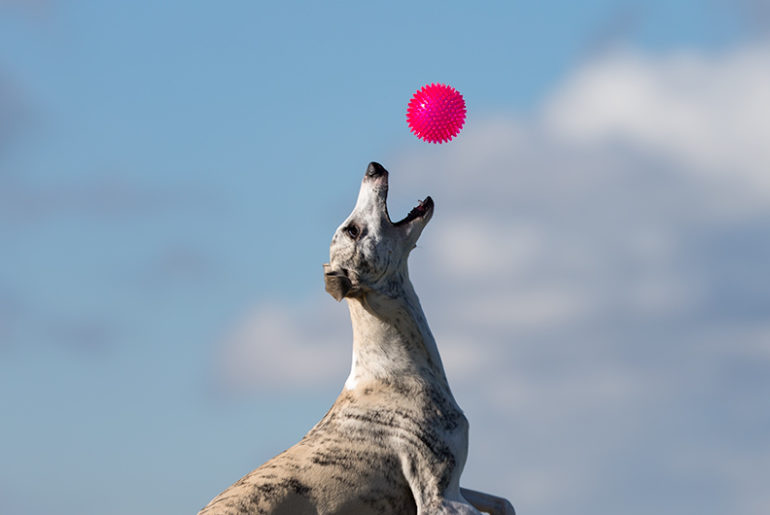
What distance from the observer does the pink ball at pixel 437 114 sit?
11.9m

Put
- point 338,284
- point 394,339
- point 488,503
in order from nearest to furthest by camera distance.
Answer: point 338,284 < point 394,339 < point 488,503

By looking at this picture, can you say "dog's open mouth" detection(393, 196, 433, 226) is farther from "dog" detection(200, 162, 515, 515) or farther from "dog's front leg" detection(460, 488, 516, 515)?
"dog's front leg" detection(460, 488, 516, 515)

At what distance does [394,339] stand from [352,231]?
100 cm

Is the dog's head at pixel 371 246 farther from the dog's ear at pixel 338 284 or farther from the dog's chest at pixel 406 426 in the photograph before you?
the dog's chest at pixel 406 426

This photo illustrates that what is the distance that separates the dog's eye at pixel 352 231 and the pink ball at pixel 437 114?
1130mm

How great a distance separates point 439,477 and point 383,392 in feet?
2.96

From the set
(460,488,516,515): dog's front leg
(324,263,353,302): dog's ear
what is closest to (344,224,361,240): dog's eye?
(324,263,353,302): dog's ear

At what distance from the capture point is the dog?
35.4 ft

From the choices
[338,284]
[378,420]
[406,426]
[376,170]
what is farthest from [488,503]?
[376,170]

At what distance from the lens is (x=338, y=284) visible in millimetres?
11219

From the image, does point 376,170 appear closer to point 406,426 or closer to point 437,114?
point 437,114

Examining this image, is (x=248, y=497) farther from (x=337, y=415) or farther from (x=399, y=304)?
(x=399, y=304)

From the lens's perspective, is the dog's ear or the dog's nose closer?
the dog's ear

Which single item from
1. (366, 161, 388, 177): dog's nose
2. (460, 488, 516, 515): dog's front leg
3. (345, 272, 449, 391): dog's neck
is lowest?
(460, 488, 516, 515): dog's front leg
